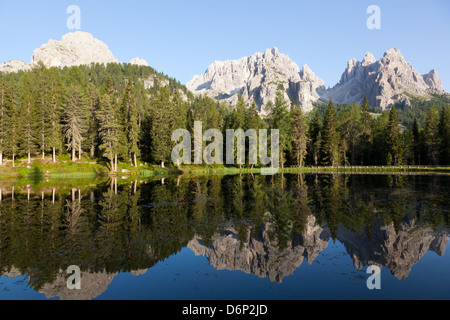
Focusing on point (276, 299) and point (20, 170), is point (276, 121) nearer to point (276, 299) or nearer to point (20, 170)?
point (20, 170)

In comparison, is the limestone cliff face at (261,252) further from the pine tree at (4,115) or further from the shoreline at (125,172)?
the pine tree at (4,115)

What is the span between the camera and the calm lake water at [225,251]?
10.1 m

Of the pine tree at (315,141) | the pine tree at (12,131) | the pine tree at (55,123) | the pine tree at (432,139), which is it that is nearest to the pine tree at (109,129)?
the pine tree at (55,123)

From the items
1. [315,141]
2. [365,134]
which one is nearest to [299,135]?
[315,141]

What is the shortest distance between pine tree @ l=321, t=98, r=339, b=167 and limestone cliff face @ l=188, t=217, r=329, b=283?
81.3 meters

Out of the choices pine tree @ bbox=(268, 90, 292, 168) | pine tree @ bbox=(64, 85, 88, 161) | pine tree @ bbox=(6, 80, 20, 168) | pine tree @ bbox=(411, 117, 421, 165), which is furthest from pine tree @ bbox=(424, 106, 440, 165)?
pine tree @ bbox=(6, 80, 20, 168)

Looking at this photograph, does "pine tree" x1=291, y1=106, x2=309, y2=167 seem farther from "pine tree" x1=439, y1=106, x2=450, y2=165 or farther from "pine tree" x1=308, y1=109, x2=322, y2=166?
"pine tree" x1=439, y1=106, x2=450, y2=165

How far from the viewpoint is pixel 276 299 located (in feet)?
30.9

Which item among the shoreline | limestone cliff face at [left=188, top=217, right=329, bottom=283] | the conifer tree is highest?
the conifer tree

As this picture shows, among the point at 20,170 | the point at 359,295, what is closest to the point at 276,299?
the point at 359,295

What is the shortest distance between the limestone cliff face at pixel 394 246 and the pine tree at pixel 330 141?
78073 millimetres

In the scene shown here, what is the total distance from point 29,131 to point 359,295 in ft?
251

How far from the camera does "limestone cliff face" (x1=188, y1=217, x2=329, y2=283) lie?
12.1 m

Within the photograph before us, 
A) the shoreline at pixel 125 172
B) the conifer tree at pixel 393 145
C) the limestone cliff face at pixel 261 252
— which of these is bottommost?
the limestone cliff face at pixel 261 252
